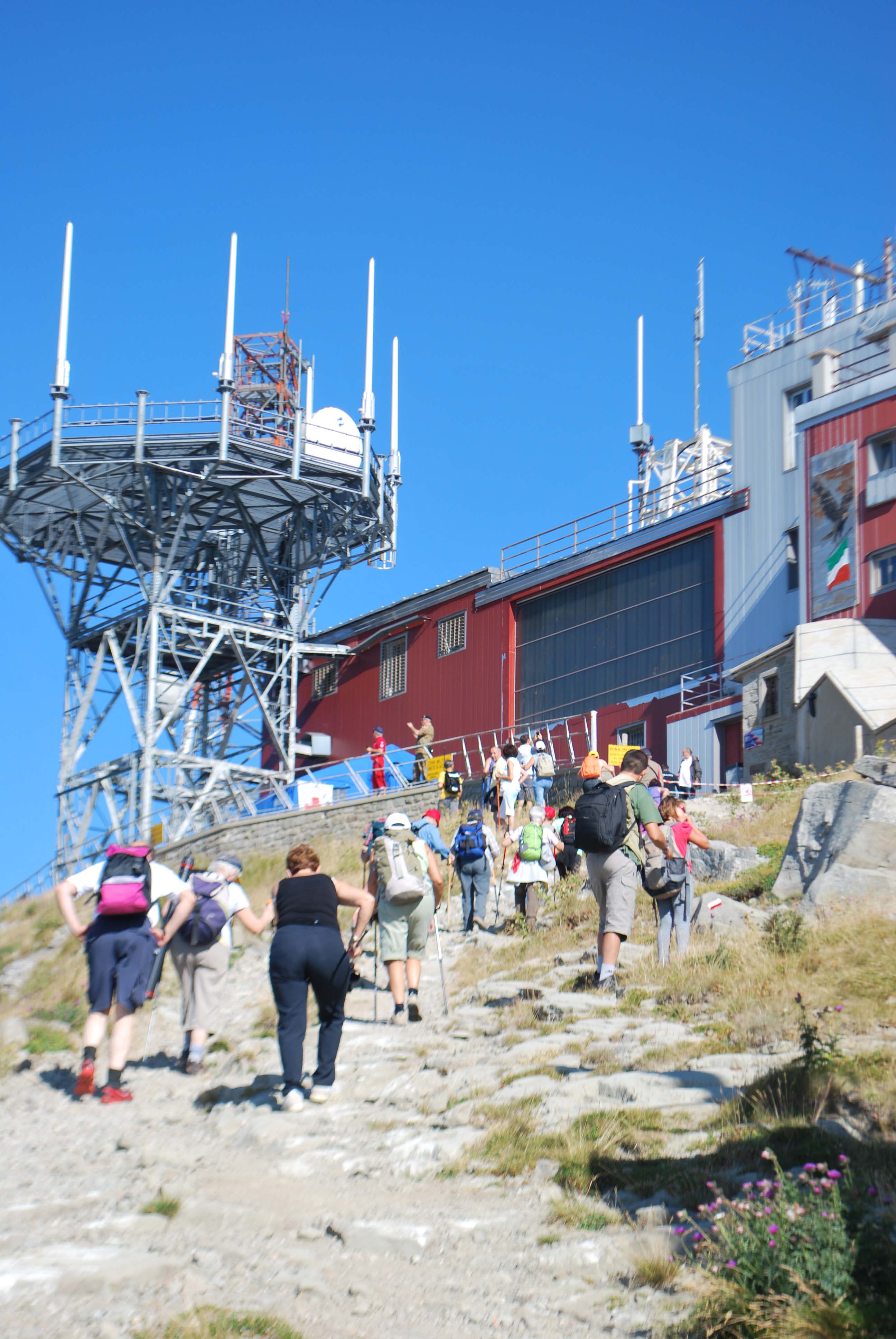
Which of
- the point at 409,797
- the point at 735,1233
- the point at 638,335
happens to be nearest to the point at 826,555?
the point at 409,797

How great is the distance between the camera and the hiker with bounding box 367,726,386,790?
30.7 m

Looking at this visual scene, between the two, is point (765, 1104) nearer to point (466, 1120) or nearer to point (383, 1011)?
point (466, 1120)

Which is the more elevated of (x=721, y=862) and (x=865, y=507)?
(x=865, y=507)

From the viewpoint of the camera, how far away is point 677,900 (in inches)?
443

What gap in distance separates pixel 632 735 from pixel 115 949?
2267 cm

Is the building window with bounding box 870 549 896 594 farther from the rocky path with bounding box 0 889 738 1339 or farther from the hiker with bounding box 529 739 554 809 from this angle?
the rocky path with bounding box 0 889 738 1339

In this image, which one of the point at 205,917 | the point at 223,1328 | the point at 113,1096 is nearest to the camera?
the point at 223,1328

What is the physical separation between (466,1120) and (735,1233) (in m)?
2.86

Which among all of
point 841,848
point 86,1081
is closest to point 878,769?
point 841,848

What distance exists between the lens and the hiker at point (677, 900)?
11.0m

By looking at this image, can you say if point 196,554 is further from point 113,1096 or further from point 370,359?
point 113,1096

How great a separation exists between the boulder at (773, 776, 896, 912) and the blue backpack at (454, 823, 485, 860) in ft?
11.8

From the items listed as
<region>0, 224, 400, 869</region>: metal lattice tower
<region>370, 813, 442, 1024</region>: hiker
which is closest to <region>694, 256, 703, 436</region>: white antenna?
<region>0, 224, 400, 869</region>: metal lattice tower

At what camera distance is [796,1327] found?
456 centimetres
